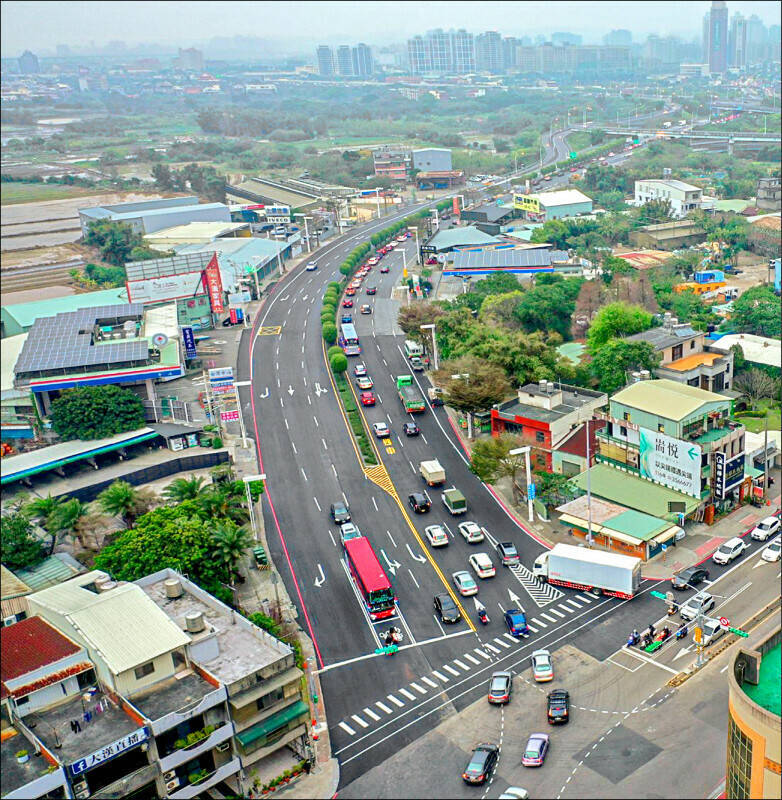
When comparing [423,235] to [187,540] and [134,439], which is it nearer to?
[134,439]

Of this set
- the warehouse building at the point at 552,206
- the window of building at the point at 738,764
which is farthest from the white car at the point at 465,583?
the warehouse building at the point at 552,206

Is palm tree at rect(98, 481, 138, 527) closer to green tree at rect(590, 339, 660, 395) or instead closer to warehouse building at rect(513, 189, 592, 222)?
green tree at rect(590, 339, 660, 395)

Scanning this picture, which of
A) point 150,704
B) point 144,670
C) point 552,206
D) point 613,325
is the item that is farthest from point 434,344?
point 552,206

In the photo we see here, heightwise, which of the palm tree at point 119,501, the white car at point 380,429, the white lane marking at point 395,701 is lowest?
the white lane marking at point 395,701

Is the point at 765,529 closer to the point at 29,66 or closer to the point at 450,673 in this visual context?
the point at 450,673

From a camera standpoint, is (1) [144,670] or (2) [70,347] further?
(2) [70,347]

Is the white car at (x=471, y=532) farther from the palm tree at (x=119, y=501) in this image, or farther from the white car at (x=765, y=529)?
the palm tree at (x=119, y=501)

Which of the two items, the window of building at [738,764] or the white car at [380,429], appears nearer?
the window of building at [738,764]

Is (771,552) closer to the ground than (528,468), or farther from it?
closer to the ground
